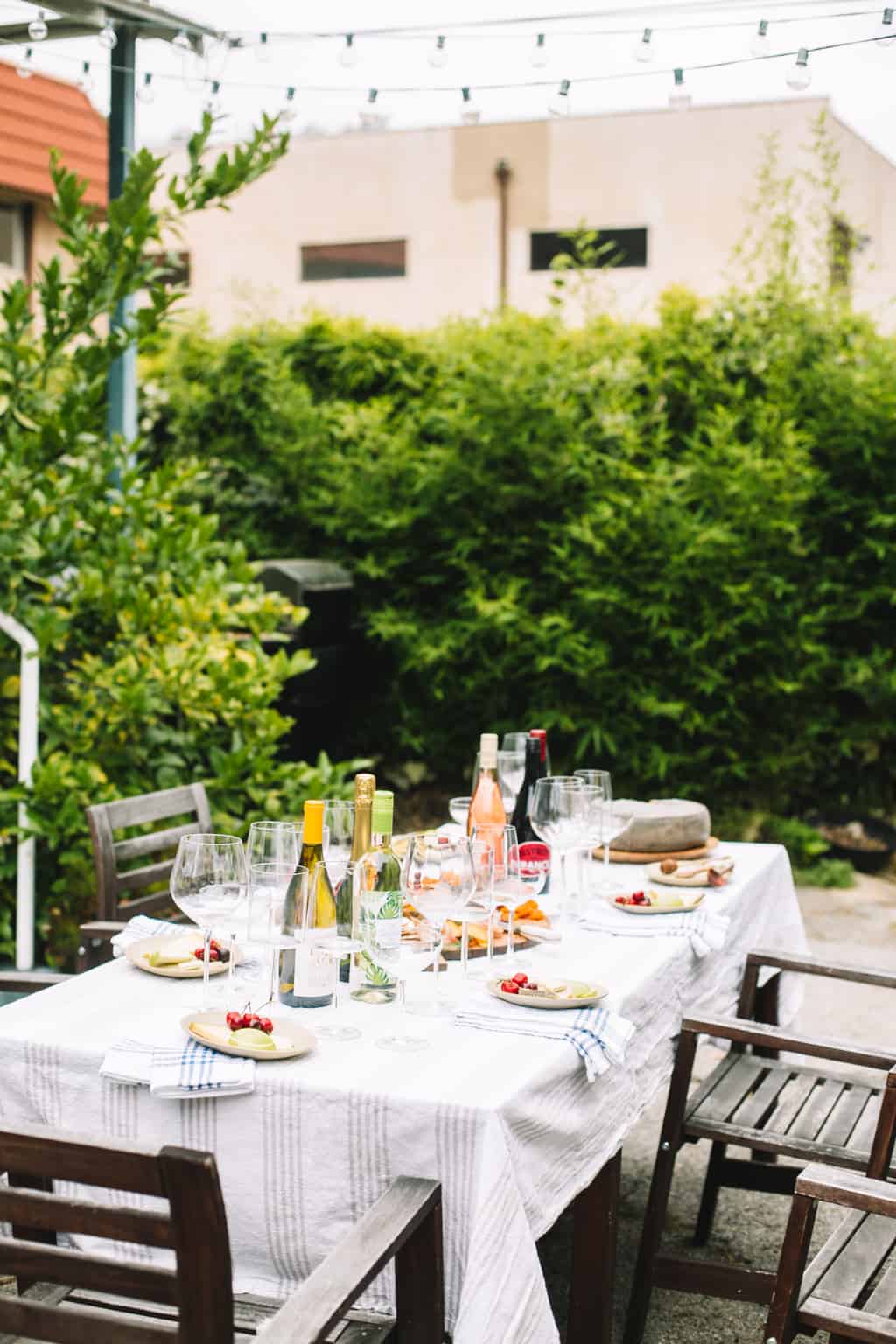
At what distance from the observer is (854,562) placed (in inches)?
255

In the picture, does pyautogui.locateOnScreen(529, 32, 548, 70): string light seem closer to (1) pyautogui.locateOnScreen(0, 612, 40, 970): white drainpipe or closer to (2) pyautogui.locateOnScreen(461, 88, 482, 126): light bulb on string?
(2) pyautogui.locateOnScreen(461, 88, 482, 126): light bulb on string

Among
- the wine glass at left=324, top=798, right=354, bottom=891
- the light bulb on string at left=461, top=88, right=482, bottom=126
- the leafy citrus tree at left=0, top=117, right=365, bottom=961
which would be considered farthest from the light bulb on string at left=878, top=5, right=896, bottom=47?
the wine glass at left=324, top=798, right=354, bottom=891

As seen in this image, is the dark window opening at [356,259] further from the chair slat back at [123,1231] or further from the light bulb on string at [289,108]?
the chair slat back at [123,1231]

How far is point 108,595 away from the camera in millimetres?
4477

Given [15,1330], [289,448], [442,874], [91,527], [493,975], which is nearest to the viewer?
[15,1330]

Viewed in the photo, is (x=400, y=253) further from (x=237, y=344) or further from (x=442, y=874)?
(x=442, y=874)

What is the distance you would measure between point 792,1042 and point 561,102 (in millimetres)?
2669

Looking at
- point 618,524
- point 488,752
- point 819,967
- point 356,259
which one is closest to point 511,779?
point 488,752

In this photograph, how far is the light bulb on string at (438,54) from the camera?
4180 millimetres

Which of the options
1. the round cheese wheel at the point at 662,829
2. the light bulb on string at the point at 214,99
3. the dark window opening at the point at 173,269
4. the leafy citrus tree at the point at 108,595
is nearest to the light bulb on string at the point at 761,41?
the leafy citrus tree at the point at 108,595

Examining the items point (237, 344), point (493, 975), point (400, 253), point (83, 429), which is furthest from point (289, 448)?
point (400, 253)

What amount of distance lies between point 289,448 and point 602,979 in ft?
16.9

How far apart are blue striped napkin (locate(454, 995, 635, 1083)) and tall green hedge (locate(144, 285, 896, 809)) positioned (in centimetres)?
419

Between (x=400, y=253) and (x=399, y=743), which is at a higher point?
(x=400, y=253)
